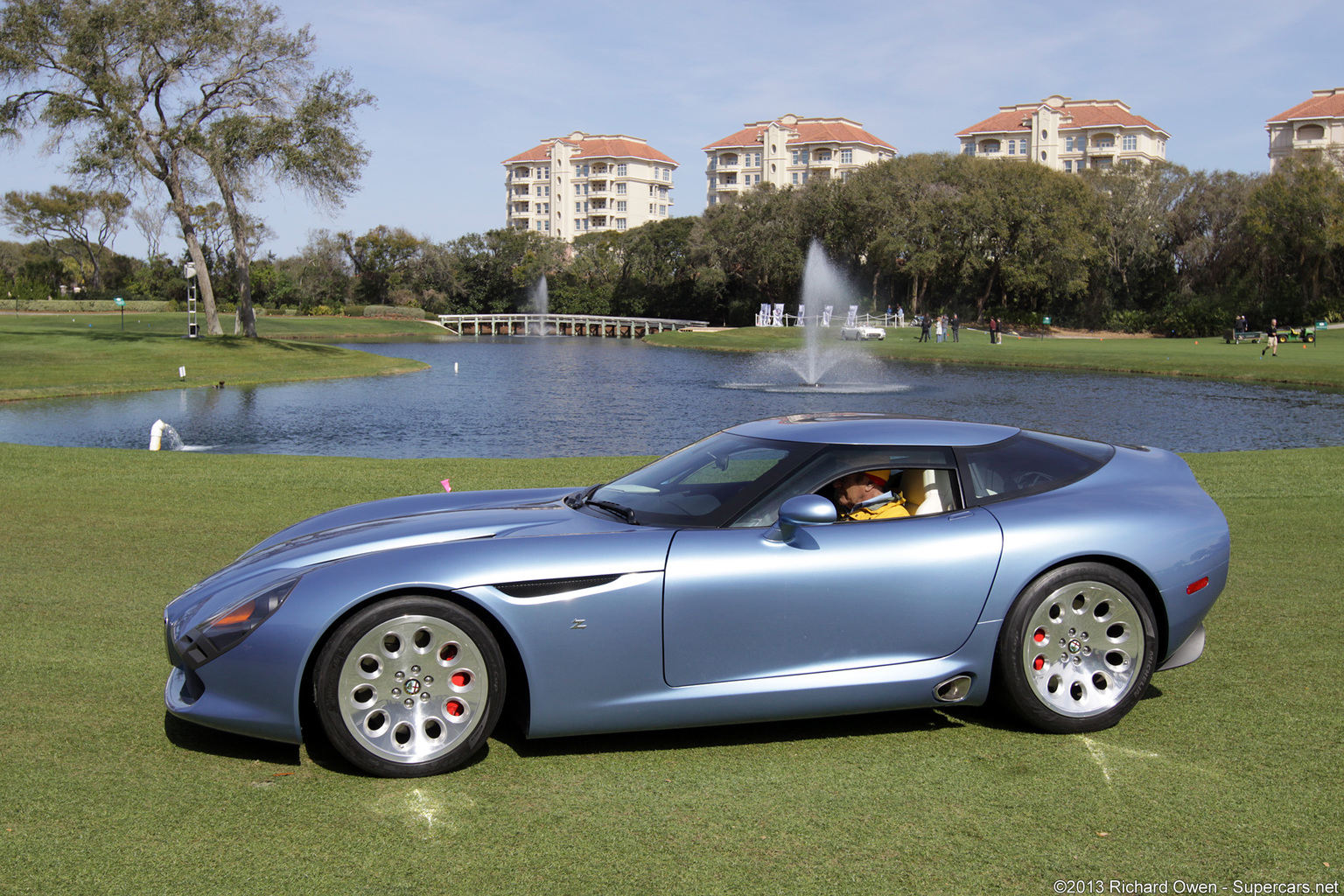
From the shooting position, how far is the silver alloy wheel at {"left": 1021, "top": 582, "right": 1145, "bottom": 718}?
4.59 metres

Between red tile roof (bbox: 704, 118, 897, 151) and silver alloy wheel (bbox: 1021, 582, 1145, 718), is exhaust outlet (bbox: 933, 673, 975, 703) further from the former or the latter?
red tile roof (bbox: 704, 118, 897, 151)

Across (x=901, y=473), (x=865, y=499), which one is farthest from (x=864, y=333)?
(x=865, y=499)

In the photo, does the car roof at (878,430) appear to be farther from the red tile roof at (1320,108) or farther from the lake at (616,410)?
the red tile roof at (1320,108)

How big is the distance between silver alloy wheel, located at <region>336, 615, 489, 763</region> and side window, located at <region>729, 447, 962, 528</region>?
1533 mm

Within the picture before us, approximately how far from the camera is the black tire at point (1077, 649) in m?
4.54

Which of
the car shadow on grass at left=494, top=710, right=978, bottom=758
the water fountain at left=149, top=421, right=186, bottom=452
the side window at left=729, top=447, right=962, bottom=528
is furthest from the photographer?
the water fountain at left=149, top=421, right=186, bottom=452

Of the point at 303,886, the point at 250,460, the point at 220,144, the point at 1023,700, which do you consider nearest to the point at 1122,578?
the point at 1023,700

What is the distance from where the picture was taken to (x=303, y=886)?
10.6 feet

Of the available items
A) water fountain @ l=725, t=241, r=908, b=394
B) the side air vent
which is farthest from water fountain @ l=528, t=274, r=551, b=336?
the side air vent

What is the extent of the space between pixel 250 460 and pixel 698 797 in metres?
11.7

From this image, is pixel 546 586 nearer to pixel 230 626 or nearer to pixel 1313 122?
pixel 230 626

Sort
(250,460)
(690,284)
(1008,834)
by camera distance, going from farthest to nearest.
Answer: (690,284)
(250,460)
(1008,834)

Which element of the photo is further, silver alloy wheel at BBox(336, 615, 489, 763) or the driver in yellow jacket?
A: the driver in yellow jacket

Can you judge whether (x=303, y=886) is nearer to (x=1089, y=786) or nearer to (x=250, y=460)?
(x=1089, y=786)
